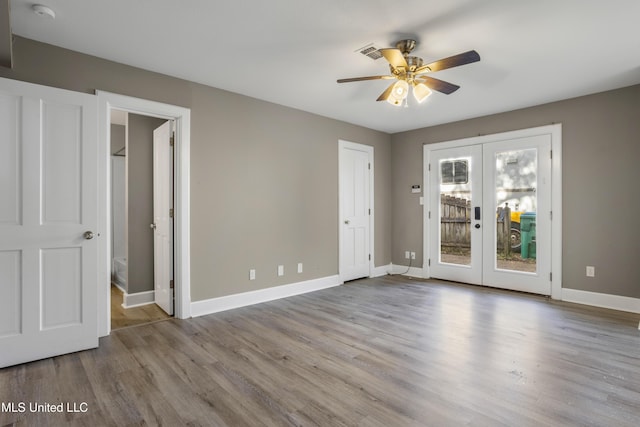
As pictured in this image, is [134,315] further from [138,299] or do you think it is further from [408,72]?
[408,72]

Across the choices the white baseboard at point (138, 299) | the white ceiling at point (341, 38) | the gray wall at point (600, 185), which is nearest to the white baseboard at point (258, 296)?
the white baseboard at point (138, 299)

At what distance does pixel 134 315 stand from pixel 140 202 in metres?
1.38

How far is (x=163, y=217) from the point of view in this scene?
386cm

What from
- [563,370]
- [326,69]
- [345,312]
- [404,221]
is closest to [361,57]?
[326,69]

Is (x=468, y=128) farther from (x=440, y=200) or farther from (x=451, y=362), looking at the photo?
(x=451, y=362)

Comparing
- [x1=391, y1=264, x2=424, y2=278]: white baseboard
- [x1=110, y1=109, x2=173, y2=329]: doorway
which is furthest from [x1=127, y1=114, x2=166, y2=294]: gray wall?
[x1=391, y1=264, x2=424, y2=278]: white baseboard

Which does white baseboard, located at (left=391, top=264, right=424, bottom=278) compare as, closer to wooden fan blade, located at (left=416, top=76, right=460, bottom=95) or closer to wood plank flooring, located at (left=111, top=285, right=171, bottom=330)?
wooden fan blade, located at (left=416, top=76, right=460, bottom=95)

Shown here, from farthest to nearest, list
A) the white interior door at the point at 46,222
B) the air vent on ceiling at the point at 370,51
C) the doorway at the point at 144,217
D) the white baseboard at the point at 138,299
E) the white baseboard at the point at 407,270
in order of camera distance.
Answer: the white baseboard at the point at 407,270 → the white baseboard at the point at 138,299 → the doorway at the point at 144,217 → the air vent on ceiling at the point at 370,51 → the white interior door at the point at 46,222

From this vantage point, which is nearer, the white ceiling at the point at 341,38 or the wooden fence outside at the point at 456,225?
the white ceiling at the point at 341,38

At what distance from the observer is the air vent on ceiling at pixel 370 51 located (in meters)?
2.84

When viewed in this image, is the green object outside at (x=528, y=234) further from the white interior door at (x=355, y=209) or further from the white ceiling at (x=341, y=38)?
the white interior door at (x=355, y=209)

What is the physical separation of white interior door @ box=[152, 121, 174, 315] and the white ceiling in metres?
0.85

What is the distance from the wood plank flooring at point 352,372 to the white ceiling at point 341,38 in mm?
2549

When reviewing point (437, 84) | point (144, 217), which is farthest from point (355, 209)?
point (144, 217)
